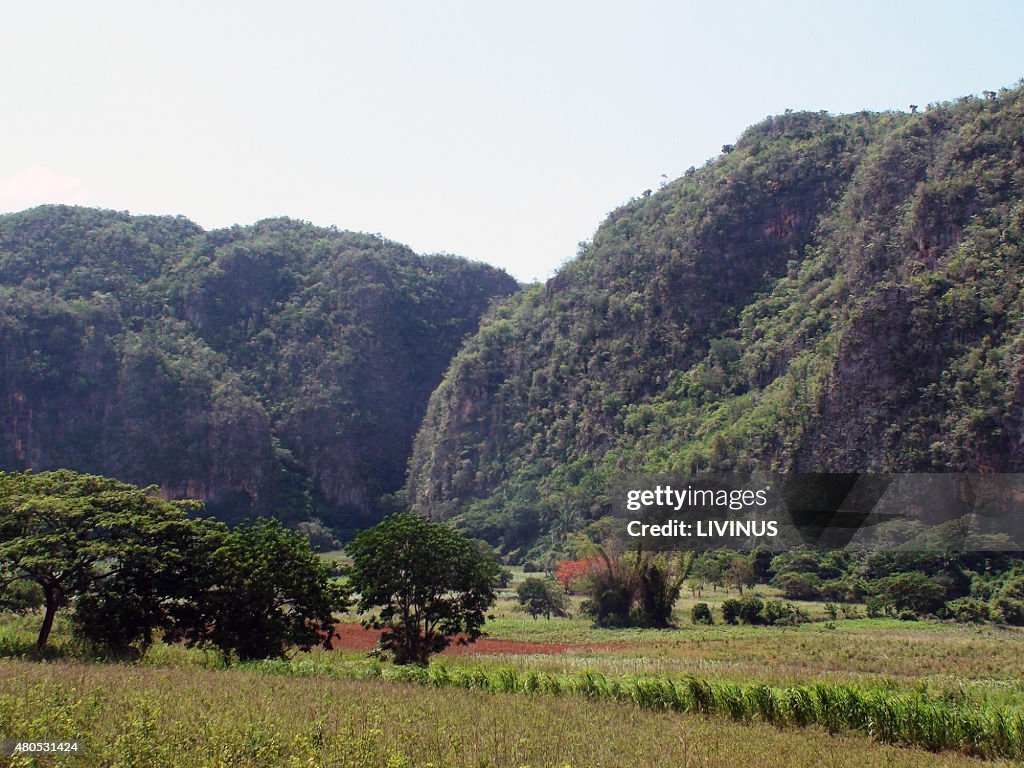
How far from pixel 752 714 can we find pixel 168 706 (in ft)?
30.0

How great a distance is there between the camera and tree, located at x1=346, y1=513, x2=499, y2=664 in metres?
25.3

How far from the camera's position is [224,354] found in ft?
421

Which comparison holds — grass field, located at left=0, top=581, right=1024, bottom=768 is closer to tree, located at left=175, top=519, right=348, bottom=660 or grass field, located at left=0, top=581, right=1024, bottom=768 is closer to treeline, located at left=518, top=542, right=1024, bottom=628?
tree, located at left=175, top=519, right=348, bottom=660

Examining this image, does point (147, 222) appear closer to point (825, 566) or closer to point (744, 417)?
point (744, 417)

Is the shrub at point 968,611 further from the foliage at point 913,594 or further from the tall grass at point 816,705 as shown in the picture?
the tall grass at point 816,705

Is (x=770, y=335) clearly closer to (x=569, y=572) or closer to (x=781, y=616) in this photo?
(x=569, y=572)

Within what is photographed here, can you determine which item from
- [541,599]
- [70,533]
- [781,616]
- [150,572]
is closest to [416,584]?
[150,572]

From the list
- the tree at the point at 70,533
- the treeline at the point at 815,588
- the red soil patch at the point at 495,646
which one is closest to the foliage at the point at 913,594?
the treeline at the point at 815,588

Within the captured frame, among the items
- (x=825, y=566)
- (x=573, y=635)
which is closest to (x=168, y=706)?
(x=573, y=635)

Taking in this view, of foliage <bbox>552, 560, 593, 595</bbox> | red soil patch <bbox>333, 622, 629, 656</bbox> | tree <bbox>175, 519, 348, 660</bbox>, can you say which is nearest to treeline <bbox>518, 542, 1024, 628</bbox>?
foliage <bbox>552, 560, 593, 595</bbox>

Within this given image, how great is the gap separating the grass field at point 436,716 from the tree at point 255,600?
2.74 feet

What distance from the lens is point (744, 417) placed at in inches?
3164

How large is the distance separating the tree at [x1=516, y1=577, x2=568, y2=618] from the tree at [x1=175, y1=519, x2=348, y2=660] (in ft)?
97.5

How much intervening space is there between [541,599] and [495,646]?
17.8 m
